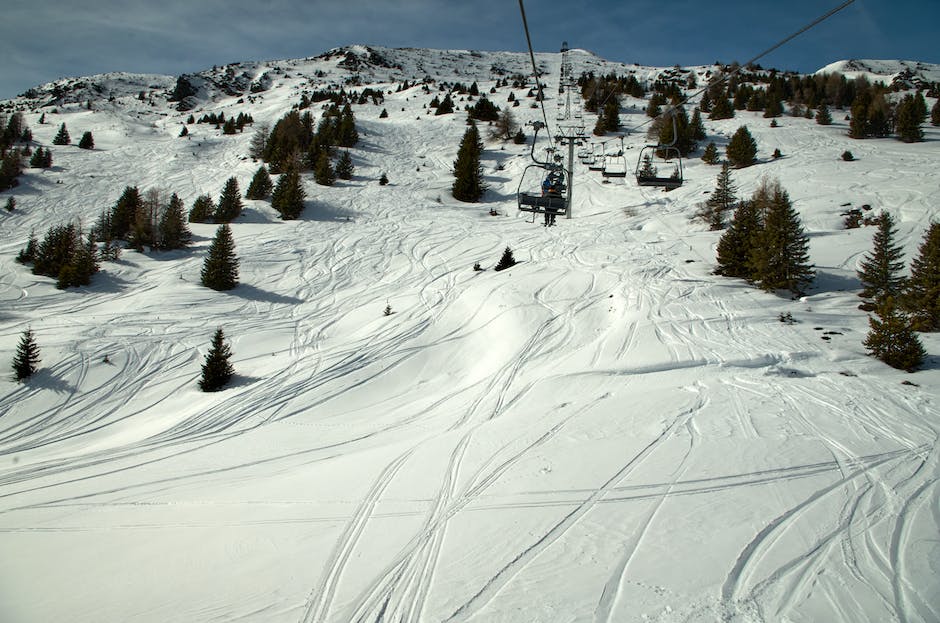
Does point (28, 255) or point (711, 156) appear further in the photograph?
point (711, 156)

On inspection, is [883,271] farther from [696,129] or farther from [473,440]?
[696,129]

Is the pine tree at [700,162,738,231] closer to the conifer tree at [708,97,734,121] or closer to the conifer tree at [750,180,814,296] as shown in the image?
the conifer tree at [750,180,814,296]

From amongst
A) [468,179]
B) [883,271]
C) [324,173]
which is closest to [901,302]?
[883,271]

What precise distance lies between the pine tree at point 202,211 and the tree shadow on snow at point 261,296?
49.2ft

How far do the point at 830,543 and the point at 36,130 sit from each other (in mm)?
87659

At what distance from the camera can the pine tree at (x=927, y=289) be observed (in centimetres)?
1459

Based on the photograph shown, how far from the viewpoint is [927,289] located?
15.0m

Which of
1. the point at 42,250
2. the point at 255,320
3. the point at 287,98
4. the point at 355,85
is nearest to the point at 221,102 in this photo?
the point at 287,98

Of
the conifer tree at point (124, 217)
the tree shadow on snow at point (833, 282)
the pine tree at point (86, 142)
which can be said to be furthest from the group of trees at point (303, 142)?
the tree shadow on snow at point (833, 282)

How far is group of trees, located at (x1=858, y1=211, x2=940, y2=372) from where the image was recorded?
487 inches

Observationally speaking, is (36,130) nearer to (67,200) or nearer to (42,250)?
(67,200)

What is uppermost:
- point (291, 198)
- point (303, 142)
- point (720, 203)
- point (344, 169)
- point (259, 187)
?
point (303, 142)

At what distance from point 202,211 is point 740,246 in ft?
126

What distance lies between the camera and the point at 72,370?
1574 cm
